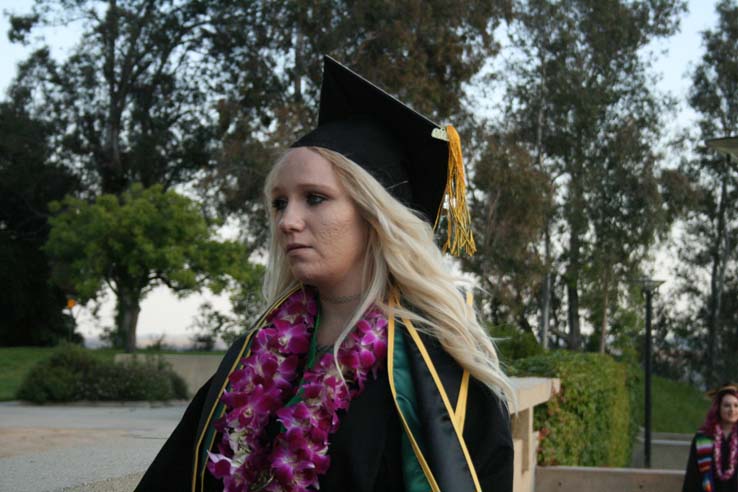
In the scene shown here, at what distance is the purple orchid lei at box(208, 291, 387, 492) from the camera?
92.4 inches

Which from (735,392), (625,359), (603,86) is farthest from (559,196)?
(735,392)

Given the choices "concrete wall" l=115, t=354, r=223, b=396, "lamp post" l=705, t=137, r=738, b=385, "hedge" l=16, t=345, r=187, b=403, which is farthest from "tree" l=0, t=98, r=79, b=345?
"lamp post" l=705, t=137, r=738, b=385

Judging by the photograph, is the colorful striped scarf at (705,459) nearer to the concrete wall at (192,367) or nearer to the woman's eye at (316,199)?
the woman's eye at (316,199)

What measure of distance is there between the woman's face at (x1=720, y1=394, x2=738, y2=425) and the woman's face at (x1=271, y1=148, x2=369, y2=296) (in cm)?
684

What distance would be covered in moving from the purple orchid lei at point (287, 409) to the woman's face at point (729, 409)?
6783mm

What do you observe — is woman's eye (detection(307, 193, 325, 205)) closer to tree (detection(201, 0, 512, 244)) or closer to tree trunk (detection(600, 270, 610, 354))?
tree (detection(201, 0, 512, 244))

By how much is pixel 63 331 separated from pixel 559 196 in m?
19.7

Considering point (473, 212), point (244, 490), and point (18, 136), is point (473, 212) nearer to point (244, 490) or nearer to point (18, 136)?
point (18, 136)

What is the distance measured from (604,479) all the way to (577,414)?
130 cm

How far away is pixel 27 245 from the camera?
38062mm

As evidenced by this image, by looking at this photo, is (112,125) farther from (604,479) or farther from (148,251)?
(604,479)

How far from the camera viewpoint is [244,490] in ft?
7.89

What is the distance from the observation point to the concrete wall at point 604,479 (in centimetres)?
953

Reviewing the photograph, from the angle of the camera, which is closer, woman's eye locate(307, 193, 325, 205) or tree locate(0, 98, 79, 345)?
woman's eye locate(307, 193, 325, 205)
